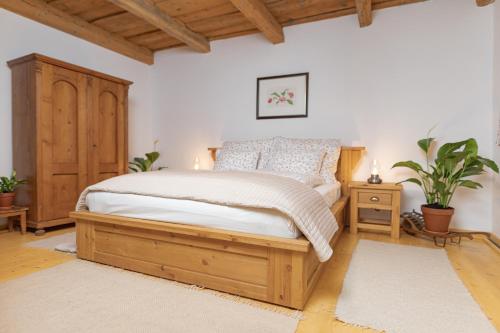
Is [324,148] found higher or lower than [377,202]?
higher

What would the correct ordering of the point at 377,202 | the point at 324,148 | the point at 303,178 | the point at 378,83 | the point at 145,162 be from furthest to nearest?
the point at 145,162 → the point at 378,83 → the point at 324,148 → the point at 377,202 → the point at 303,178

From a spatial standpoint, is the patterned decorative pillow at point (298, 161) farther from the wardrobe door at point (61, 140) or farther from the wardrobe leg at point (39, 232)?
the wardrobe leg at point (39, 232)

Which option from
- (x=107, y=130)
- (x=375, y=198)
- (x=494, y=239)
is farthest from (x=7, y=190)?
(x=494, y=239)

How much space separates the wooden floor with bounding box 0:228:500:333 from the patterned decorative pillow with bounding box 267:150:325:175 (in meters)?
0.76

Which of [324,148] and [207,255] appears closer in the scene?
[207,255]

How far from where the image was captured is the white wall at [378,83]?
2791 millimetres

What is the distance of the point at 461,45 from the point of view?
283 centimetres

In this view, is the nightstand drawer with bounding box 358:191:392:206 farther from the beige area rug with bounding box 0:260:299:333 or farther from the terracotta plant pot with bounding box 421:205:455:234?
the beige area rug with bounding box 0:260:299:333

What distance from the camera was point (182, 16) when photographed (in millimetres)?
3326

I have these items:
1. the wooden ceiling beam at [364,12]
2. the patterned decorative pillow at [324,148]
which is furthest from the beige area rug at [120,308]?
the wooden ceiling beam at [364,12]

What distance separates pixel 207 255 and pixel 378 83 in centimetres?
275

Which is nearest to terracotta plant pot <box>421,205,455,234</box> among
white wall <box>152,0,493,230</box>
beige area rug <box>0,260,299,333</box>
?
white wall <box>152,0,493,230</box>

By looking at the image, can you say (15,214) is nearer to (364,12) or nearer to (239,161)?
(239,161)

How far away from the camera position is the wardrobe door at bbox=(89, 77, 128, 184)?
321cm
